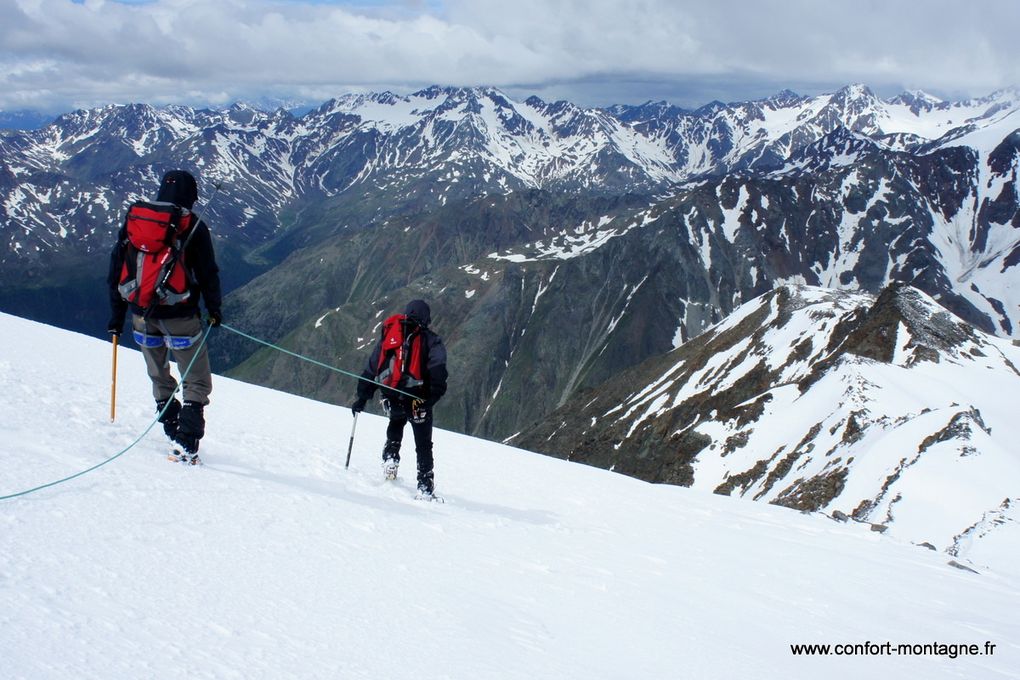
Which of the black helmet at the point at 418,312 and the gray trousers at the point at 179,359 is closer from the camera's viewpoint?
the gray trousers at the point at 179,359

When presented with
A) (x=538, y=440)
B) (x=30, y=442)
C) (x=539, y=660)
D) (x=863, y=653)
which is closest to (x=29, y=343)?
(x=30, y=442)

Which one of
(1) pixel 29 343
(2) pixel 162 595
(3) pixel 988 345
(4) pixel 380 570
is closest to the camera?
(2) pixel 162 595

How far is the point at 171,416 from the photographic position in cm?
1017

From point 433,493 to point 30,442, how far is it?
18.2ft

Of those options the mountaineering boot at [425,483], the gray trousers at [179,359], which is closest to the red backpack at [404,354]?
the mountaineering boot at [425,483]

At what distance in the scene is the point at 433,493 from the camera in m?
11.0

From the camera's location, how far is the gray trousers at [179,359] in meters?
9.61

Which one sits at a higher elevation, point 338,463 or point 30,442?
point 30,442

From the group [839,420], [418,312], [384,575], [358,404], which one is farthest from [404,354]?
[839,420]

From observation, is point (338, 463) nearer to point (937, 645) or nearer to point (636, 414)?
point (937, 645)

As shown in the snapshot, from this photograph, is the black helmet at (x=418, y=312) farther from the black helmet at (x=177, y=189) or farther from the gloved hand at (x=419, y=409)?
the black helmet at (x=177, y=189)

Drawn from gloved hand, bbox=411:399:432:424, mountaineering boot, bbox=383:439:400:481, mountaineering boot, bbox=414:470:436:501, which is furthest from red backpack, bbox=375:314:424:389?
mountaineering boot, bbox=414:470:436:501

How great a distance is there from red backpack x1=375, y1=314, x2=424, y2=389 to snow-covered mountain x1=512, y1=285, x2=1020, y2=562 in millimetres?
15430

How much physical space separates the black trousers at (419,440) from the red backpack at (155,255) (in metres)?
3.83
